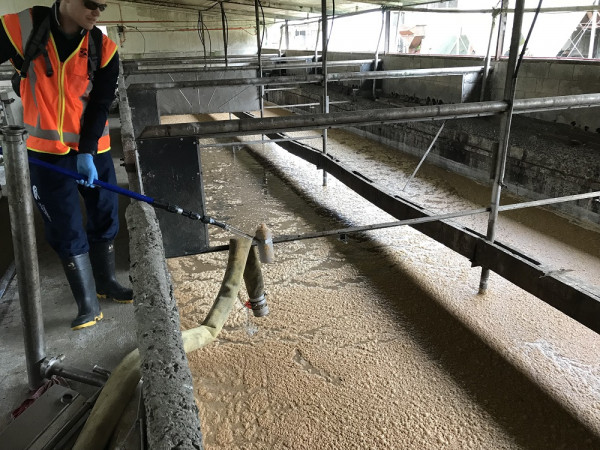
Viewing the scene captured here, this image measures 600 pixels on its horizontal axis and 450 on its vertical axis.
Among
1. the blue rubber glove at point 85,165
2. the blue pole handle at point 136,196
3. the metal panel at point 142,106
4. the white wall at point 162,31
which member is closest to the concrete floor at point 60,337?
the blue pole handle at point 136,196

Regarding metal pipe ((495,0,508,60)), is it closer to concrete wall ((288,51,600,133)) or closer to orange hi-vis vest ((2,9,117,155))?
concrete wall ((288,51,600,133))

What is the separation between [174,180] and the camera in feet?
7.07

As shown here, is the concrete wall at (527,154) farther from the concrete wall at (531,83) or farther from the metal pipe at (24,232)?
the metal pipe at (24,232)

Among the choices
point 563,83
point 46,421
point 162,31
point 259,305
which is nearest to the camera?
point 46,421

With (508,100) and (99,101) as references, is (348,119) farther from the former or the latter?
(99,101)


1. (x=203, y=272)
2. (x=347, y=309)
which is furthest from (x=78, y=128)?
(x=347, y=309)

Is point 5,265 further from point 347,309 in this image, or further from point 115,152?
point 115,152

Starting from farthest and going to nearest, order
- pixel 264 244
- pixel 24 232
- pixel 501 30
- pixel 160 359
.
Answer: pixel 501 30
pixel 264 244
pixel 24 232
pixel 160 359

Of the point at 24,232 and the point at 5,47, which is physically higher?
the point at 5,47

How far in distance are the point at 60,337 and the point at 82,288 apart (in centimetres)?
28

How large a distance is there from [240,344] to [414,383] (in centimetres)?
90

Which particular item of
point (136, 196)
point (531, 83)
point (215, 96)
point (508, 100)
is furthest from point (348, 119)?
point (215, 96)

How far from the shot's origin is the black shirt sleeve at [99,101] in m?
2.36

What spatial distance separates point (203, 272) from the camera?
3229 millimetres
